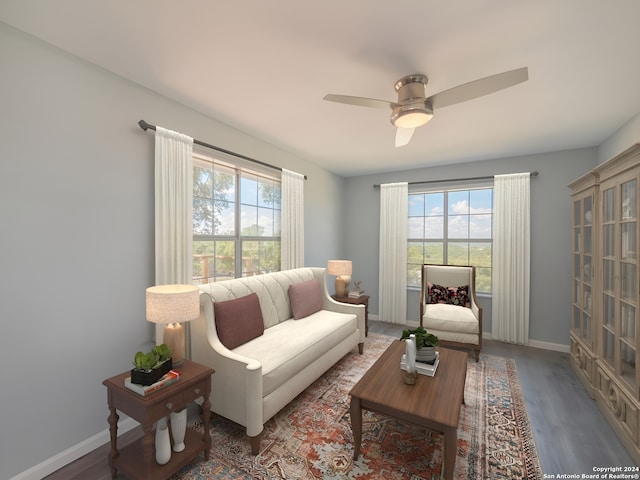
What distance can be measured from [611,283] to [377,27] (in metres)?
2.75

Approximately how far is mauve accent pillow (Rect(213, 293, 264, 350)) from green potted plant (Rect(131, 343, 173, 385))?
539mm

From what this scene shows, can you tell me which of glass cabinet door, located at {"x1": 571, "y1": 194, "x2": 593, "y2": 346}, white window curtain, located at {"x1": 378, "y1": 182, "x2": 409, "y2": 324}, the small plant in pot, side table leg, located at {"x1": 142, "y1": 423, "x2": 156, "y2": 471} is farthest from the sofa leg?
white window curtain, located at {"x1": 378, "y1": 182, "x2": 409, "y2": 324}

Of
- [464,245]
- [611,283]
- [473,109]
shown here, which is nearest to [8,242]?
[473,109]

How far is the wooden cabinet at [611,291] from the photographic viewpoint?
1956mm

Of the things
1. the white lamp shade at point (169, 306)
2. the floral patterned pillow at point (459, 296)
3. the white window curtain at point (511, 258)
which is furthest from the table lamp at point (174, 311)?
the white window curtain at point (511, 258)

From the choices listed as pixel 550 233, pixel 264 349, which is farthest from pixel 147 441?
pixel 550 233

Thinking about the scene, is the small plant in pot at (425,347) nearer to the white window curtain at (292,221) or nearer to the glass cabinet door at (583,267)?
the glass cabinet door at (583,267)

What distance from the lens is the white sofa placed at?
1.92m

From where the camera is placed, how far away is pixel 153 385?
157 cm

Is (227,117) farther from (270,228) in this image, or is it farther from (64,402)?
(64,402)

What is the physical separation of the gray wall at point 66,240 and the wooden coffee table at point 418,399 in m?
1.78

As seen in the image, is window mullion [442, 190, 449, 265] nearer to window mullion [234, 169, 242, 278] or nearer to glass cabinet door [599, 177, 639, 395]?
glass cabinet door [599, 177, 639, 395]

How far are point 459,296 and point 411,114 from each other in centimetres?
282

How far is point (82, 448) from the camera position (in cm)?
186
